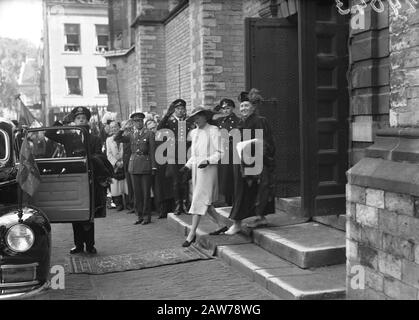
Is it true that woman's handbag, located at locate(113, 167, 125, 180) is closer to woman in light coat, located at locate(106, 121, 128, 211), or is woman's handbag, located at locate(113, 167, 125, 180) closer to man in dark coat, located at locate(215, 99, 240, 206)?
woman in light coat, located at locate(106, 121, 128, 211)

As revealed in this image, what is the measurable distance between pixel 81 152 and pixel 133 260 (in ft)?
5.23

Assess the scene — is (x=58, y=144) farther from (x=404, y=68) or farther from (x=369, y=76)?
(x=404, y=68)

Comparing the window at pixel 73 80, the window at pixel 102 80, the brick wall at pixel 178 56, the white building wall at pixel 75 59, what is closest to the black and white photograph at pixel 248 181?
the brick wall at pixel 178 56

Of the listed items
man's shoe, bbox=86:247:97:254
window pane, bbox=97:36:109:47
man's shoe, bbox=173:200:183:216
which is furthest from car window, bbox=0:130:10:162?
window pane, bbox=97:36:109:47

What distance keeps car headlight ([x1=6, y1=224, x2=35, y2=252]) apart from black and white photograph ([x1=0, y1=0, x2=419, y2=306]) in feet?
0.03

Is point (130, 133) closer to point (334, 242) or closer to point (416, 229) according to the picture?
point (334, 242)

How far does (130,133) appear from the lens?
1118cm

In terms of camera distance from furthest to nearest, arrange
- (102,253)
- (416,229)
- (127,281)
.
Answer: (102,253) < (127,281) < (416,229)

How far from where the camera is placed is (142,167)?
10047mm

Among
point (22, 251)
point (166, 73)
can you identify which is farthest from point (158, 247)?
point (166, 73)

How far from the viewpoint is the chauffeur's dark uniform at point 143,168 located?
10.1m

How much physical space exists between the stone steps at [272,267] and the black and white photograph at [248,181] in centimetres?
3

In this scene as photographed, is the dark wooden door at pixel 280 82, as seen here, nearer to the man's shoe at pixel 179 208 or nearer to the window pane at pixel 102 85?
the man's shoe at pixel 179 208

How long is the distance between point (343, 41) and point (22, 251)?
5.04m
